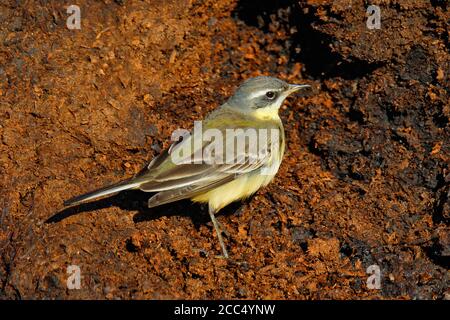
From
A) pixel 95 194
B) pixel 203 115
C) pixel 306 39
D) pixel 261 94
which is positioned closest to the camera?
pixel 95 194

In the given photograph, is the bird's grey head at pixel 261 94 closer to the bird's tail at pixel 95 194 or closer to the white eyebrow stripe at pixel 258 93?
the white eyebrow stripe at pixel 258 93

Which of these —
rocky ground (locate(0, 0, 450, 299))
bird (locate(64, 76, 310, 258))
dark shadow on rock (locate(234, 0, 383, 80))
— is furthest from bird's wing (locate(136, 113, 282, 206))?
dark shadow on rock (locate(234, 0, 383, 80))

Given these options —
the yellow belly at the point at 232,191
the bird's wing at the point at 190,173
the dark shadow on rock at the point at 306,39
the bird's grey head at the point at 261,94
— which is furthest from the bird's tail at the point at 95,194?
the dark shadow on rock at the point at 306,39

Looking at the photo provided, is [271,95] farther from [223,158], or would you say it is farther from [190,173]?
[190,173]

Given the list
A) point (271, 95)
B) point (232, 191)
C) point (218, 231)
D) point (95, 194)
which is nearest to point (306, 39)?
point (271, 95)

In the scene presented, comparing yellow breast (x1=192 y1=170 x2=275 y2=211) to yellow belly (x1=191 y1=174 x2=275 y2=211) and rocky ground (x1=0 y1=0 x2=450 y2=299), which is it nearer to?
yellow belly (x1=191 y1=174 x2=275 y2=211)
